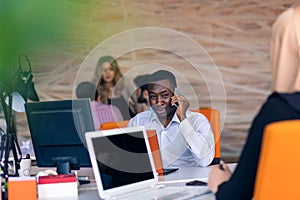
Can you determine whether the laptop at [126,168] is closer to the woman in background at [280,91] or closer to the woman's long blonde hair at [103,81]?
the woman in background at [280,91]

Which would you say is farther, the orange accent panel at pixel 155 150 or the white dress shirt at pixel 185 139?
the white dress shirt at pixel 185 139

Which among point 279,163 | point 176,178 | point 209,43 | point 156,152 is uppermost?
point 209,43

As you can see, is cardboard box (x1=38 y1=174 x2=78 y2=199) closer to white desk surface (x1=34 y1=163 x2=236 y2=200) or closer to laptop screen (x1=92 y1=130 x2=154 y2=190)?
white desk surface (x1=34 y1=163 x2=236 y2=200)

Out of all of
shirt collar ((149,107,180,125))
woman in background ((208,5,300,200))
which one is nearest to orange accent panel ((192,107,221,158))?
shirt collar ((149,107,180,125))

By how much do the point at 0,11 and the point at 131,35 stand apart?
5.53 metres

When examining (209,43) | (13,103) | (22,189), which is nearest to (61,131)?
(13,103)

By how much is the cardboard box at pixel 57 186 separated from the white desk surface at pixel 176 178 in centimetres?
6

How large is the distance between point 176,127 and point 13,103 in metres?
1.18

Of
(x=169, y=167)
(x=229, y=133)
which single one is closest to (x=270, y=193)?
(x=169, y=167)

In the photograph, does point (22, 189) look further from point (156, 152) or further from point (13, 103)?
point (156, 152)

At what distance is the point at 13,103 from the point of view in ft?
9.53

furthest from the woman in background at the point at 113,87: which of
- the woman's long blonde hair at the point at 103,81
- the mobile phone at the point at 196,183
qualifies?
the mobile phone at the point at 196,183

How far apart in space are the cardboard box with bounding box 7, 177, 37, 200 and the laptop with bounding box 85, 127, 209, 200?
0.28m

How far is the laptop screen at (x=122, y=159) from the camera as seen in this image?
2.51 metres
